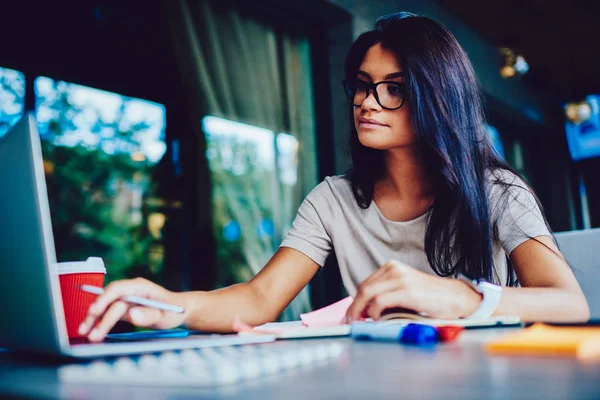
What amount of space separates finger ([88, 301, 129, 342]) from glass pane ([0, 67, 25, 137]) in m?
2.69

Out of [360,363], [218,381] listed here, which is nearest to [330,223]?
[360,363]

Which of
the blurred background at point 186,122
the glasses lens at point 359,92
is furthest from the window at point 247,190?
the glasses lens at point 359,92

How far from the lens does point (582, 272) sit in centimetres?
126

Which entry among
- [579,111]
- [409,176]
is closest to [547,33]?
[579,111]

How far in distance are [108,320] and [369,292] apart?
14.8 inches

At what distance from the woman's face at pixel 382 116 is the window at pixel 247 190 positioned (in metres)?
2.31

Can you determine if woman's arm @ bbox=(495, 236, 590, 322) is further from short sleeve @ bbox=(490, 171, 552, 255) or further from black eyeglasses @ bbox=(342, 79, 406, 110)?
black eyeglasses @ bbox=(342, 79, 406, 110)

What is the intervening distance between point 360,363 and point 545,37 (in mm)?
6068

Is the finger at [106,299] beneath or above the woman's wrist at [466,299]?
above

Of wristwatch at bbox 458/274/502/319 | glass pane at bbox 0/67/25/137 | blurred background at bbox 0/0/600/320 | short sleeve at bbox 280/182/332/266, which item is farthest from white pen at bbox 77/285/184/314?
blurred background at bbox 0/0/600/320

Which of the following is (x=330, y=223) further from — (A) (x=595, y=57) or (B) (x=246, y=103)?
(A) (x=595, y=57)

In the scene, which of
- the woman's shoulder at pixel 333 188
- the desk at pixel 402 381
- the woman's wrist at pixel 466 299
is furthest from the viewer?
the woman's shoulder at pixel 333 188

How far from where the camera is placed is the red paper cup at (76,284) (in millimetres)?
802

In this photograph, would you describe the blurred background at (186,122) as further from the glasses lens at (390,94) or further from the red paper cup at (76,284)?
the red paper cup at (76,284)
